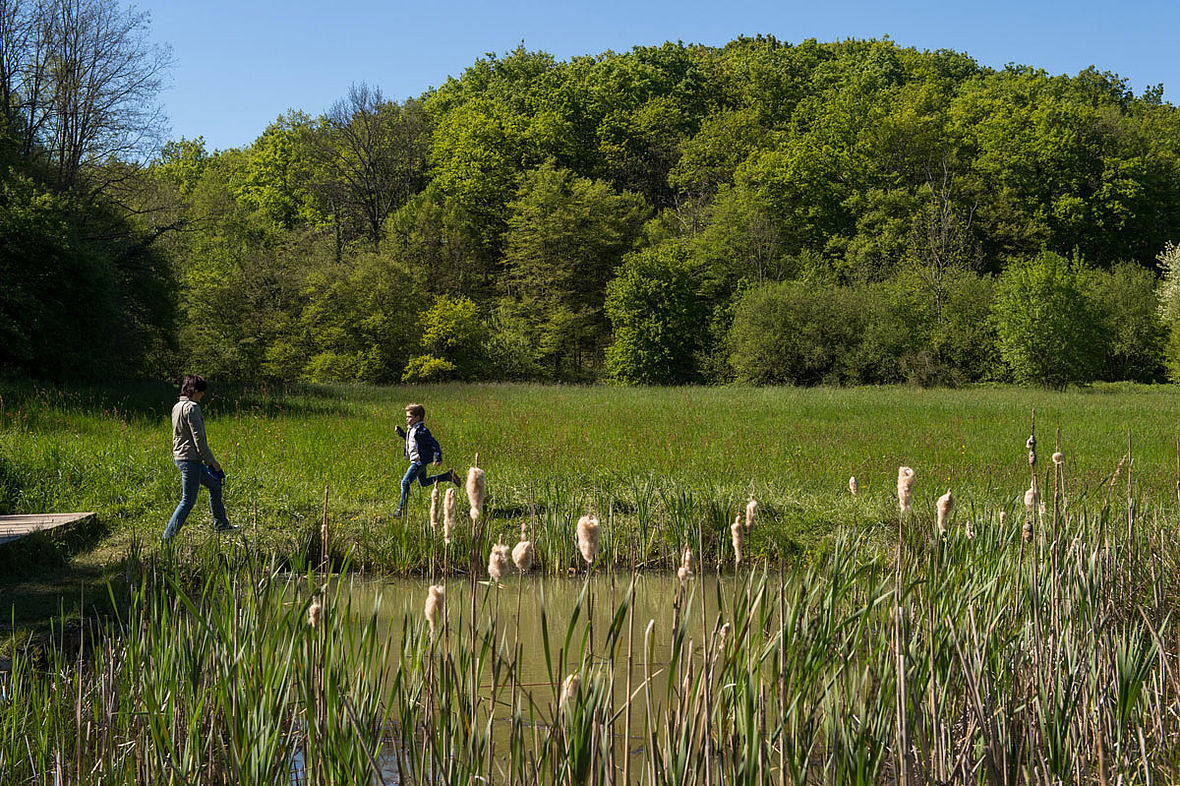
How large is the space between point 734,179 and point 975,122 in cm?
1400

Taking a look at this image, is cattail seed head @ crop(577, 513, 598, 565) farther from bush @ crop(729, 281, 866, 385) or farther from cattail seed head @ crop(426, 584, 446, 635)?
bush @ crop(729, 281, 866, 385)

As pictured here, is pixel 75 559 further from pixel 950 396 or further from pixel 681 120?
pixel 681 120

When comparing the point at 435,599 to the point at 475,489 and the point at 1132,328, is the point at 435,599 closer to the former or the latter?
the point at 475,489

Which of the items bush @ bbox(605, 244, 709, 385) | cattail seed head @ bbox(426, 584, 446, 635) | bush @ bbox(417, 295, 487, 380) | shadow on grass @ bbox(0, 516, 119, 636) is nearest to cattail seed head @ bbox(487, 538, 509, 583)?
cattail seed head @ bbox(426, 584, 446, 635)

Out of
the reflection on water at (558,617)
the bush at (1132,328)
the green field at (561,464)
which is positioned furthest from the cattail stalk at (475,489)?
the bush at (1132,328)

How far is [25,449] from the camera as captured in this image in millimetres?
10883

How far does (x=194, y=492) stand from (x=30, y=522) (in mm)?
1446

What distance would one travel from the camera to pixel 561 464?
11.5m

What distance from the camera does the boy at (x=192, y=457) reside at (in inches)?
310

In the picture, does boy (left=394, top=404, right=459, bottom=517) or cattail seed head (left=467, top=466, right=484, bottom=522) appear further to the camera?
boy (left=394, top=404, right=459, bottom=517)

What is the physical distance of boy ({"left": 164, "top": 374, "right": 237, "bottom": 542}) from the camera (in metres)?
7.88

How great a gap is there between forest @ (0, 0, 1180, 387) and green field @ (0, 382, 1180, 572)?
11.8m

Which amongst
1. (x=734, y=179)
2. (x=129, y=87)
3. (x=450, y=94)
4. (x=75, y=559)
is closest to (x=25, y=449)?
(x=75, y=559)

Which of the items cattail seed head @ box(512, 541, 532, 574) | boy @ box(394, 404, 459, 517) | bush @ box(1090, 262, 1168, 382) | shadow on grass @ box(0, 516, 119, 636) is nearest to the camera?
cattail seed head @ box(512, 541, 532, 574)
